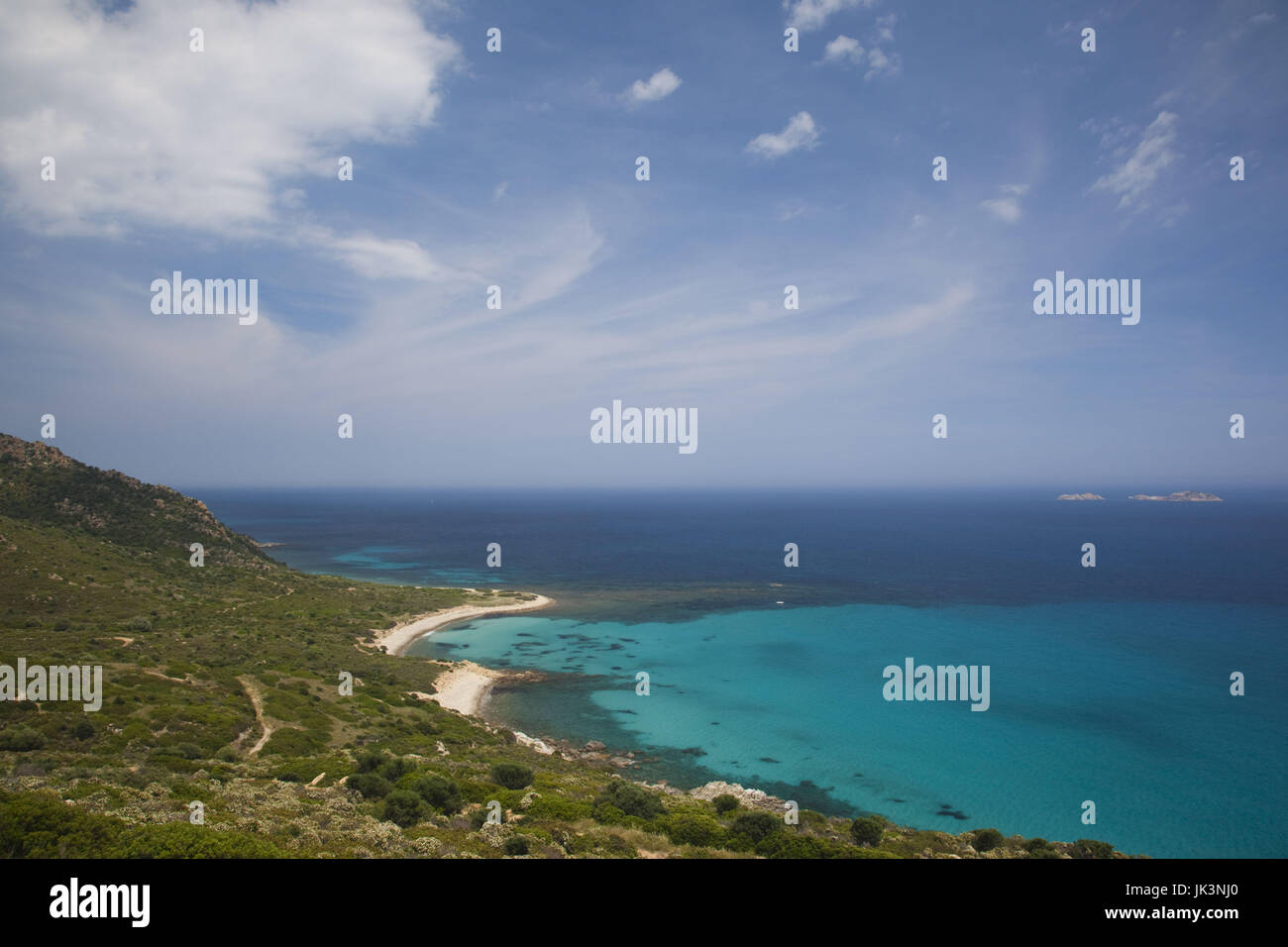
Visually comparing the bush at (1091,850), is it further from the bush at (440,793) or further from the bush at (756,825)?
the bush at (440,793)

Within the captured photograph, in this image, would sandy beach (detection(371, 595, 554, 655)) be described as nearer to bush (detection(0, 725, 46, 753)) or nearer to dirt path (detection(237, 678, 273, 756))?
dirt path (detection(237, 678, 273, 756))

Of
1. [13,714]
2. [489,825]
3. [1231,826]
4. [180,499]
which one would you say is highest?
[180,499]

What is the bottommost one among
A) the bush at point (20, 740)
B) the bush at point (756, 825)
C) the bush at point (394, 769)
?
the bush at point (756, 825)

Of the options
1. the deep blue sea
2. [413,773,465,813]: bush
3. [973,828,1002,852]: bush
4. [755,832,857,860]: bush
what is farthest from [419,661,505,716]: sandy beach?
[973,828,1002,852]: bush

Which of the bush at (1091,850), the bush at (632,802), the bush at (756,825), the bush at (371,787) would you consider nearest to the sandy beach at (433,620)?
the bush at (371,787)
